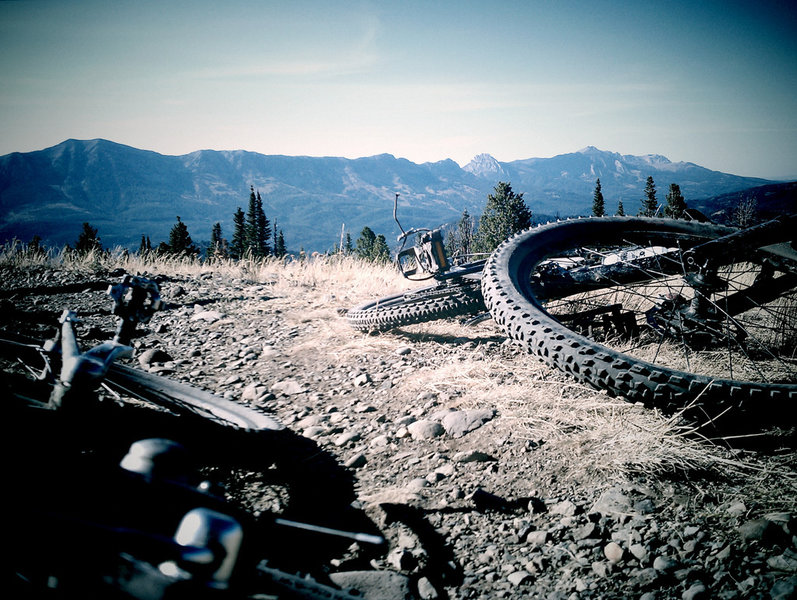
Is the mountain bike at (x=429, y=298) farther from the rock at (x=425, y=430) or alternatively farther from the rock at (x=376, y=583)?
the rock at (x=376, y=583)

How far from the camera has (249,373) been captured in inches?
153

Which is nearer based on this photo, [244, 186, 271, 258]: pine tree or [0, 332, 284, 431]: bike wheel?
[0, 332, 284, 431]: bike wheel

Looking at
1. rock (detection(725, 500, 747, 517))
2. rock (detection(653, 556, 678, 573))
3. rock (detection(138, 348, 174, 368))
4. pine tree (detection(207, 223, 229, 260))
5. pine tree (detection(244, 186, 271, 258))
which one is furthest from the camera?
pine tree (detection(244, 186, 271, 258))

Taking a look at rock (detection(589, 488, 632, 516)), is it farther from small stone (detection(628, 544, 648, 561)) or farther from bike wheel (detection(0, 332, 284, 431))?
bike wheel (detection(0, 332, 284, 431))

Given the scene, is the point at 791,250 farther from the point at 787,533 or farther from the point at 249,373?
the point at 249,373

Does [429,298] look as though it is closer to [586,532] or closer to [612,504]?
[612,504]

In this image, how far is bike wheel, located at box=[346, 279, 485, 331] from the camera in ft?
14.5

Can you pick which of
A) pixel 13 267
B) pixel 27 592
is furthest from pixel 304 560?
pixel 13 267

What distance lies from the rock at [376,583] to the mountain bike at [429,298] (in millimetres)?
3071

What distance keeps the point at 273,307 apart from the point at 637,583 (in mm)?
6010

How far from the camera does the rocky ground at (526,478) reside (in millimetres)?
1397

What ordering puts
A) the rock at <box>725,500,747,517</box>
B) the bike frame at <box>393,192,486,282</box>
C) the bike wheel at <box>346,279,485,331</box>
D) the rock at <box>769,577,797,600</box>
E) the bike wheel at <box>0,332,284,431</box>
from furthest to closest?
the bike frame at <box>393,192,486,282</box> → the bike wheel at <box>346,279,485,331</box> → the bike wheel at <box>0,332,284,431</box> → the rock at <box>725,500,747,517</box> → the rock at <box>769,577,797,600</box>

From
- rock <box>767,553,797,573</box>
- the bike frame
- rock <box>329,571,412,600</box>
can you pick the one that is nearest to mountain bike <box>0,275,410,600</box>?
rock <box>329,571,412,600</box>

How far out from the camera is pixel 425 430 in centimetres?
256
